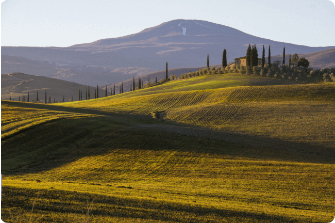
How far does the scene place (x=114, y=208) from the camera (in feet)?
40.8

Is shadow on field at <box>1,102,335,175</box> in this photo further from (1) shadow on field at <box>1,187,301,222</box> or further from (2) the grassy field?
(1) shadow on field at <box>1,187,301,222</box>

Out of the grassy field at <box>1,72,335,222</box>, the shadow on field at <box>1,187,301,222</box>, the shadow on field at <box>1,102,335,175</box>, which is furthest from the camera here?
the shadow on field at <box>1,102,335,175</box>

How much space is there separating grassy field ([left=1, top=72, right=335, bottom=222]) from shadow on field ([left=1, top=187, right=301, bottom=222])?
0.13 feet

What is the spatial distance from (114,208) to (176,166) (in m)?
12.8

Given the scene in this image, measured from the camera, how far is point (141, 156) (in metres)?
27.3

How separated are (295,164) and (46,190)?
1976 centimetres

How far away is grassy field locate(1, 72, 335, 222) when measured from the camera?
12.7 meters

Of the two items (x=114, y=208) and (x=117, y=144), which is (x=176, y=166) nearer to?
(x=117, y=144)

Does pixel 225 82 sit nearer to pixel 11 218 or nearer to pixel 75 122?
pixel 75 122

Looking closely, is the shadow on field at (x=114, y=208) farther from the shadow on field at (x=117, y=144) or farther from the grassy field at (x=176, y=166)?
the shadow on field at (x=117, y=144)

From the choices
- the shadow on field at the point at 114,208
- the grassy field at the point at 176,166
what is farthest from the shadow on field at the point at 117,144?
the shadow on field at the point at 114,208

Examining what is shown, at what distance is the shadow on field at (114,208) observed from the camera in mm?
11336

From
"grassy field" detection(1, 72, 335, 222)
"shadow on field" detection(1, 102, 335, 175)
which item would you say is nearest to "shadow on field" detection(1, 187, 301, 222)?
"grassy field" detection(1, 72, 335, 222)

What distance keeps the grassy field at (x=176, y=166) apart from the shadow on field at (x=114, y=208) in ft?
0.13
